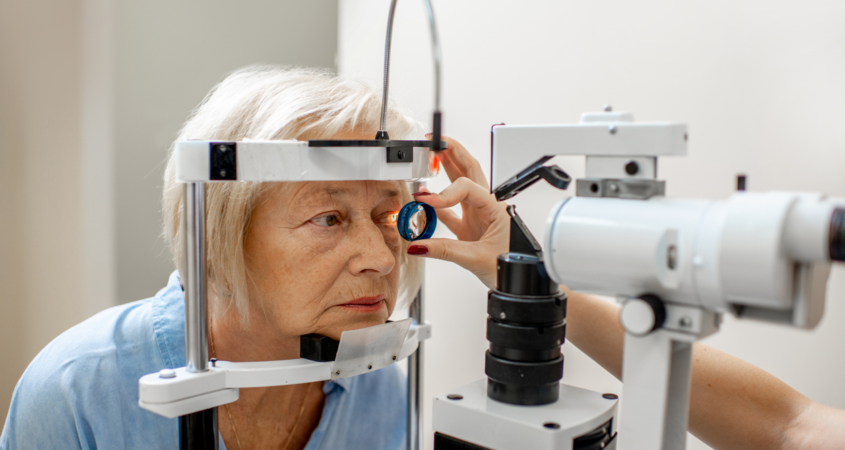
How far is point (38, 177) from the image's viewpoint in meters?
1.94

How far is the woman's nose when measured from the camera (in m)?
1.02

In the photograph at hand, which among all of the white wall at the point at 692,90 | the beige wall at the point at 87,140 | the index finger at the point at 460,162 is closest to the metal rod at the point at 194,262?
the index finger at the point at 460,162

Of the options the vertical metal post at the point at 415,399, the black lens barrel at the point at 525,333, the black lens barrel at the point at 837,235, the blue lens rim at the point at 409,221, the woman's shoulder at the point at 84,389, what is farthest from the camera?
the vertical metal post at the point at 415,399

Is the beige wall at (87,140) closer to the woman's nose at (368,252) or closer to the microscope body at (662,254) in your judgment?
the woman's nose at (368,252)

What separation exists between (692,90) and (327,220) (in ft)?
2.40

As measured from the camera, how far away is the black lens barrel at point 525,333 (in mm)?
696

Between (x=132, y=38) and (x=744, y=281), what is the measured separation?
1831 mm

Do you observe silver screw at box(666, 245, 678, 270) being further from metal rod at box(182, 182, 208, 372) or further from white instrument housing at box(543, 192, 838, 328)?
metal rod at box(182, 182, 208, 372)

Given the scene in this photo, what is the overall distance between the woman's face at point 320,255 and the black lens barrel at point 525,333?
1.17ft

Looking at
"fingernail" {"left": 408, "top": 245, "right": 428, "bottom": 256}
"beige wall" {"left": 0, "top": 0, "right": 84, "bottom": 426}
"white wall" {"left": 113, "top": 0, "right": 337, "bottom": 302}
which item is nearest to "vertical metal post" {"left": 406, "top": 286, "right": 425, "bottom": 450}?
"fingernail" {"left": 408, "top": 245, "right": 428, "bottom": 256}

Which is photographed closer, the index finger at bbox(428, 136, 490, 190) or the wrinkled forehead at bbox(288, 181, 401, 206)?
the wrinkled forehead at bbox(288, 181, 401, 206)

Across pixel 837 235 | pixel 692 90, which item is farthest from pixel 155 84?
pixel 837 235

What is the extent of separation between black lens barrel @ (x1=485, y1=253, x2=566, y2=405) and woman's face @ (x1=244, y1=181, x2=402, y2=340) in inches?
14.0

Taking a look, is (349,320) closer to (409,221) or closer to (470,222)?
(409,221)
